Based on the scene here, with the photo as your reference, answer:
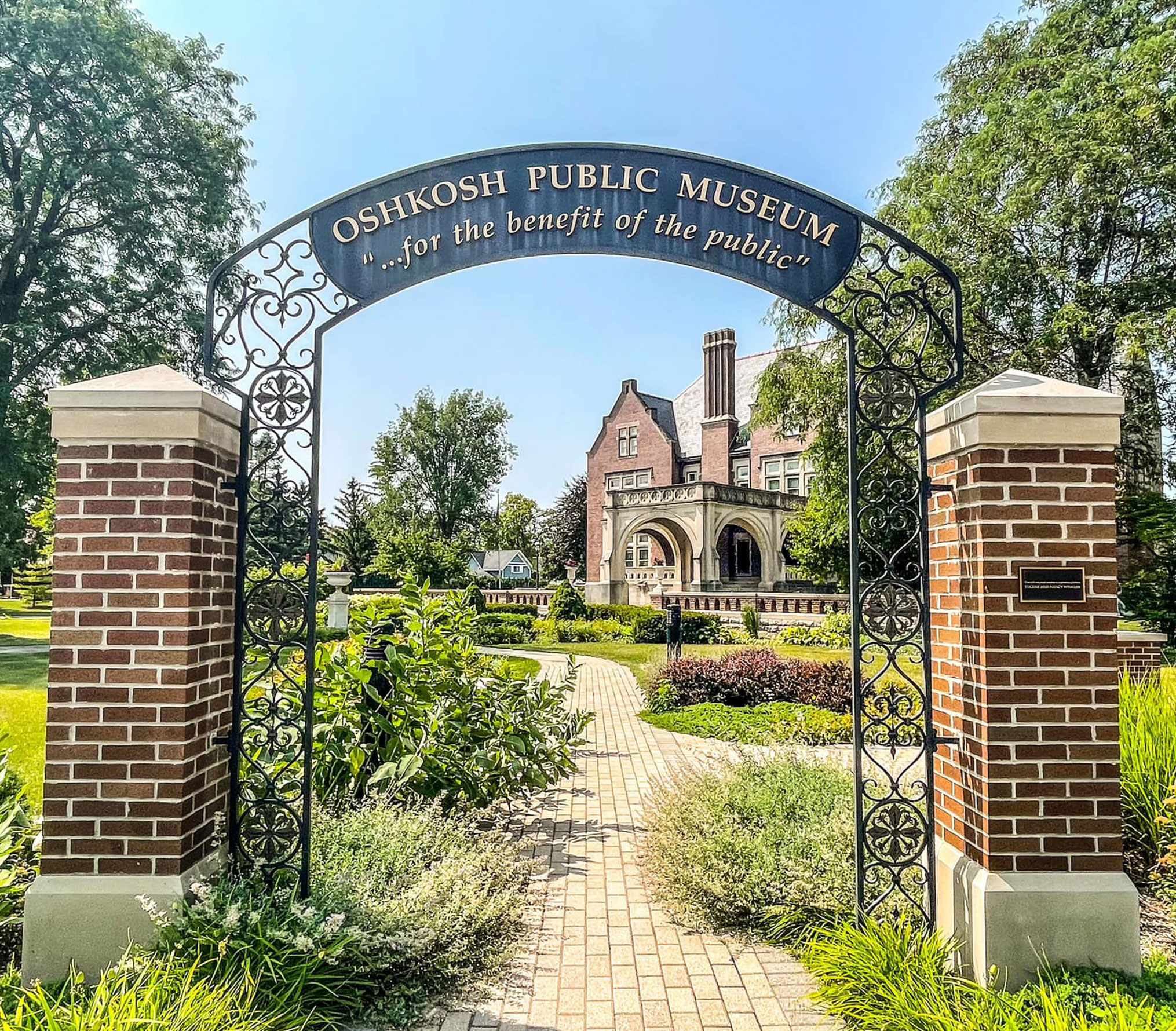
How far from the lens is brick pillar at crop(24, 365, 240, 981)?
325 cm

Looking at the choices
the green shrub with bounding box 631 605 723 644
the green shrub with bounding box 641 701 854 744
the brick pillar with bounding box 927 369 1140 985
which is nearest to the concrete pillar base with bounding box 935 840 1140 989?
the brick pillar with bounding box 927 369 1140 985

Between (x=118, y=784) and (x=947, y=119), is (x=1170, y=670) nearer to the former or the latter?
(x=118, y=784)

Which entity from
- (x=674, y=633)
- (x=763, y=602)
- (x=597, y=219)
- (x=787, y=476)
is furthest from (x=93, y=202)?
(x=787, y=476)

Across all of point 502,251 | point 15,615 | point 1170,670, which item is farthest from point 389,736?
point 15,615

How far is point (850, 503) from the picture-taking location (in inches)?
145

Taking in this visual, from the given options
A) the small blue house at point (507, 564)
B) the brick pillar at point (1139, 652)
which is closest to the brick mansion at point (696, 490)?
the small blue house at point (507, 564)

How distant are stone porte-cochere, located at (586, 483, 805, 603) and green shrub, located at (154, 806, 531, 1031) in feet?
87.9

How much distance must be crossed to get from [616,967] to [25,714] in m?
9.42

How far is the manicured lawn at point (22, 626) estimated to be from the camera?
20.8 meters

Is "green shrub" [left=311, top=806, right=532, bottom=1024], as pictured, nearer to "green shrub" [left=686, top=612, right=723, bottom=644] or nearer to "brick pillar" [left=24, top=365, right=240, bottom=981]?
"brick pillar" [left=24, top=365, right=240, bottom=981]

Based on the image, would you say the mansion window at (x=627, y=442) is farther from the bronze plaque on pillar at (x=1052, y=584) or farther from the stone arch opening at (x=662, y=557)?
the bronze plaque on pillar at (x=1052, y=584)

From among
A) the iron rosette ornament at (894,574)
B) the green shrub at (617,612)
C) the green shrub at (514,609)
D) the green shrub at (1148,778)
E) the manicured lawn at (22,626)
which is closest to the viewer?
the iron rosette ornament at (894,574)

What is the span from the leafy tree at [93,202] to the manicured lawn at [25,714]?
438 centimetres

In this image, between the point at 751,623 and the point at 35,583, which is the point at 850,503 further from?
the point at 35,583
